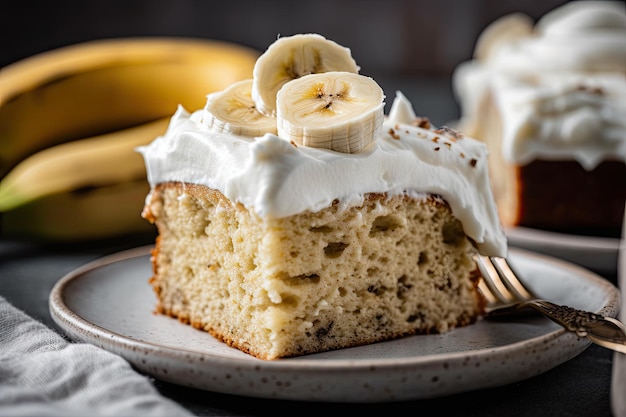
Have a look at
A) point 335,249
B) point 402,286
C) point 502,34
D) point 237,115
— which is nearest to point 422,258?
point 402,286

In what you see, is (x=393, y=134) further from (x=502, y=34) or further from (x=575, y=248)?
(x=502, y=34)

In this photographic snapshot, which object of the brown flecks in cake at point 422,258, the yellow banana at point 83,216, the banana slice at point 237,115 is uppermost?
the banana slice at point 237,115

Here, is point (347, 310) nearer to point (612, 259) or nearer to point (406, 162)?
point (406, 162)

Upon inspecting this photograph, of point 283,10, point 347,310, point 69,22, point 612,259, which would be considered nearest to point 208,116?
point 347,310

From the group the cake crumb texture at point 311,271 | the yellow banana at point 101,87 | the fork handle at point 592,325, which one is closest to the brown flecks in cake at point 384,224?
the cake crumb texture at point 311,271

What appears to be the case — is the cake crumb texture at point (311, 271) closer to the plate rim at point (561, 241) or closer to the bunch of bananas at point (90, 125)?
the plate rim at point (561, 241)
